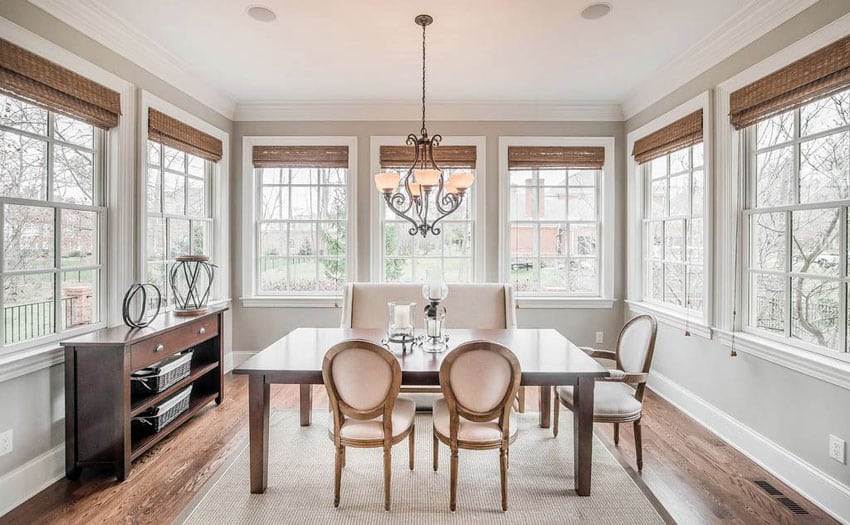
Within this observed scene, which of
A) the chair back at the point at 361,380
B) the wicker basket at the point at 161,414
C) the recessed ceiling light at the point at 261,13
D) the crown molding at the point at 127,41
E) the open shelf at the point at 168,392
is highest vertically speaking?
the recessed ceiling light at the point at 261,13

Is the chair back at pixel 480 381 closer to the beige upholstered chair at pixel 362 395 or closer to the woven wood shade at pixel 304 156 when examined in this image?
the beige upholstered chair at pixel 362 395

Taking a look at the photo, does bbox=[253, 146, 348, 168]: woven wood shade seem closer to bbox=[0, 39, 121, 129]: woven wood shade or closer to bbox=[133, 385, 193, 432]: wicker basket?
bbox=[0, 39, 121, 129]: woven wood shade

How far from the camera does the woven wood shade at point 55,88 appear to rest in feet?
6.88

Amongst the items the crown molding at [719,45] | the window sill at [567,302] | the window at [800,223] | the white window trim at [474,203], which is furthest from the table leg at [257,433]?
the crown molding at [719,45]

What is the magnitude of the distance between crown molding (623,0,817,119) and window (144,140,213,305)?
399cm

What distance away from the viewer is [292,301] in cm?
433

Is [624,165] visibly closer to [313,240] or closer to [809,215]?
[809,215]

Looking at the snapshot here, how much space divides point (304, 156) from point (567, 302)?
299 centimetres

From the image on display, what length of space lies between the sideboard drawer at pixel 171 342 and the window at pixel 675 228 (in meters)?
3.69

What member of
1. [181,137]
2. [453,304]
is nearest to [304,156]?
[181,137]

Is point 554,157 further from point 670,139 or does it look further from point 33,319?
point 33,319

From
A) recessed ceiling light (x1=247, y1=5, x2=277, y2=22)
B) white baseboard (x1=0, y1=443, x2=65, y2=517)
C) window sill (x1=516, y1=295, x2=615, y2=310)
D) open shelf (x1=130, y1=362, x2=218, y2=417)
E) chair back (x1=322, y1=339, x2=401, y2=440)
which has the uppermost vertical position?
recessed ceiling light (x1=247, y1=5, x2=277, y2=22)

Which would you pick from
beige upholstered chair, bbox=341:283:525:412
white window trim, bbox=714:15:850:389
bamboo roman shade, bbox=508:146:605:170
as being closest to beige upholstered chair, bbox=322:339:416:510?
beige upholstered chair, bbox=341:283:525:412

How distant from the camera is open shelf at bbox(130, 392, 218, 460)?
2494 millimetres
